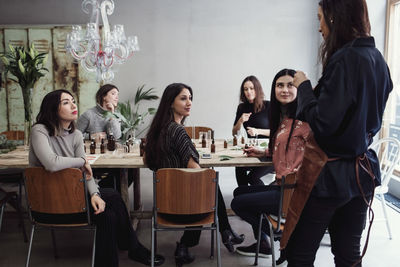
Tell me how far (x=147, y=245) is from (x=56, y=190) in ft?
3.52

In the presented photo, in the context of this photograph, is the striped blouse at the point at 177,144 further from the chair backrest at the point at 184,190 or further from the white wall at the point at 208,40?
the white wall at the point at 208,40

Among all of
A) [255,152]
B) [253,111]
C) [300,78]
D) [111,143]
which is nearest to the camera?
[300,78]

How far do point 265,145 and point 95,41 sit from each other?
1.84 metres

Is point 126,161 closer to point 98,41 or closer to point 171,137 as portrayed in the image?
point 171,137

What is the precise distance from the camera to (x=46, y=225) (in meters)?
2.27

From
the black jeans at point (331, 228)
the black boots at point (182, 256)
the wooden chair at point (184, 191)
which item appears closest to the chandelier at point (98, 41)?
the wooden chair at point (184, 191)

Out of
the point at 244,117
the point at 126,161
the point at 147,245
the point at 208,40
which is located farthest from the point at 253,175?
the point at 208,40

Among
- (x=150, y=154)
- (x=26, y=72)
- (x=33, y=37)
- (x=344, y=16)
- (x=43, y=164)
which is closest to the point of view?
(x=344, y=16)

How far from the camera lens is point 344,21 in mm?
1237

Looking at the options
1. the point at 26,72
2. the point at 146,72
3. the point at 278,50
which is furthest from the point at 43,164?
the point at 278,50

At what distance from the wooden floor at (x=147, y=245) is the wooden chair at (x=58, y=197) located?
0.54m

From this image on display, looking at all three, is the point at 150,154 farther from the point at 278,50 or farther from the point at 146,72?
the point at 278,50

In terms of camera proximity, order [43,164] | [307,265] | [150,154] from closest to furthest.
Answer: [307,265] < [43,164] < [150,154]

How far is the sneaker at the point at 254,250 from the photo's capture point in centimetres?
272
